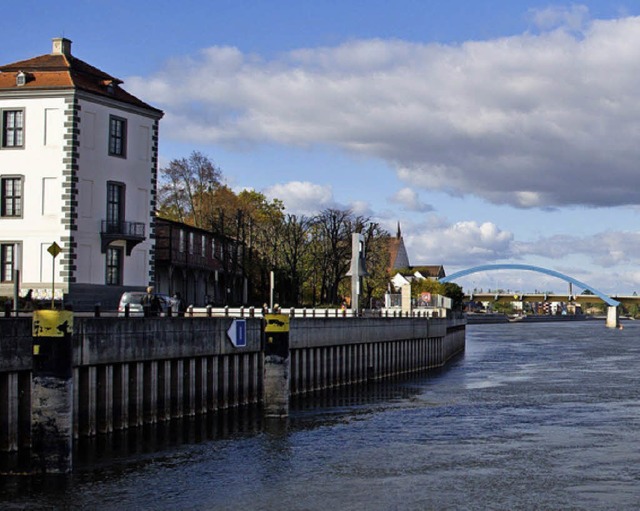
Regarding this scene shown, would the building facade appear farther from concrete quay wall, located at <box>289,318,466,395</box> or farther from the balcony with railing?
the balcony with railing

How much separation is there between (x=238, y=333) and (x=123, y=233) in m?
19.9

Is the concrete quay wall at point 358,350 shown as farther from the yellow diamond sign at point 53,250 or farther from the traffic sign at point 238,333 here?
the yellow diamond sign at point 53,250

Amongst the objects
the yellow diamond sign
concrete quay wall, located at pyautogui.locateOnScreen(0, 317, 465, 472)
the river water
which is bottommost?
the river water

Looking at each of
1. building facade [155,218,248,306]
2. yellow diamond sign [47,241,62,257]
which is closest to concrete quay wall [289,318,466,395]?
yellow diamond sign [47,241,62,257]

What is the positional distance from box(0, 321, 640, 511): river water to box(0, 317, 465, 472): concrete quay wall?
1208 millimetres

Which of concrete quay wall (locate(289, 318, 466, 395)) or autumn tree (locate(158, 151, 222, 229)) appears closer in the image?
concrete quay wall (locate(289, 318, 466, 395))

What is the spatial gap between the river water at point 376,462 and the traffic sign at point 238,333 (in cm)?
315

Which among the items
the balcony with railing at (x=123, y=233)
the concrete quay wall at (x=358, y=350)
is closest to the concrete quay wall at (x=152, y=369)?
the concrete quay wall at (x=358, y=350)

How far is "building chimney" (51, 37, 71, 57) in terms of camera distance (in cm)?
6169

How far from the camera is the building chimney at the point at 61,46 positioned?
61.7 m

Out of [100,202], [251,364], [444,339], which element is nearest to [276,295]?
[444,339]

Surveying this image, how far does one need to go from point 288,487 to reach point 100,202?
34.6 m

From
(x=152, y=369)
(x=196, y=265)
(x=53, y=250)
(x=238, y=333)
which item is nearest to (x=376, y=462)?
(x=152, y=369)

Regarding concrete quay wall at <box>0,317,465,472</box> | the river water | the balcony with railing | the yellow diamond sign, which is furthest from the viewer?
the balcony with railing
